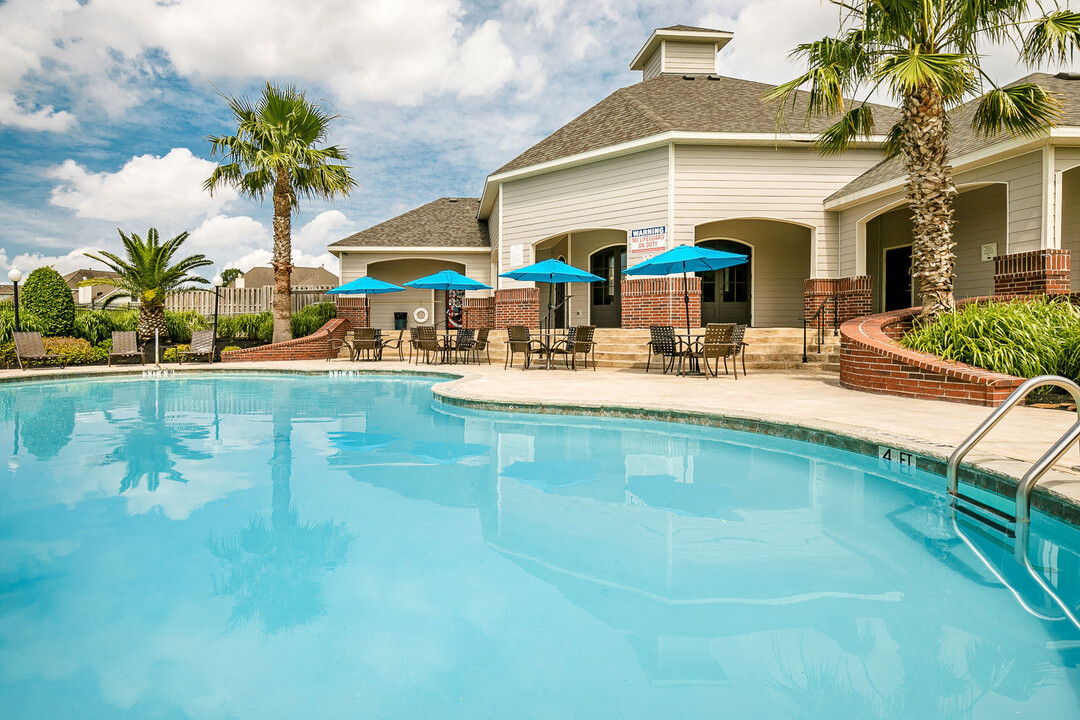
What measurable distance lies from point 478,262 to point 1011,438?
17155 mm

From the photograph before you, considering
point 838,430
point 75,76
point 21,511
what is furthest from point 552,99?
point 21,511

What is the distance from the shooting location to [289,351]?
16641mm

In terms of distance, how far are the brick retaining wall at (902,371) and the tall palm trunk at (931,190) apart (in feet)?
2.63

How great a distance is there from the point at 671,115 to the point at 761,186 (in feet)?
9.73

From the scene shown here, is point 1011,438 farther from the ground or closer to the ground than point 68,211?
closer to the ground

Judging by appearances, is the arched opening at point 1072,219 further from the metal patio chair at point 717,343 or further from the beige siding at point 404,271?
the beige siding at point 404,271

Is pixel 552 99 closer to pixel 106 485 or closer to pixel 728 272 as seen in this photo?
pixel 728 272

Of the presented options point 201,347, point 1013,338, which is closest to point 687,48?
point 1013,338

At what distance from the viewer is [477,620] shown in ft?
8.82

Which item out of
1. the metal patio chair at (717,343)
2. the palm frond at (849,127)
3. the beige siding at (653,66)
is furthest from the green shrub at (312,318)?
the palm frond at (849,127)

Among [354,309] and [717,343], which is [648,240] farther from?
[354,309]

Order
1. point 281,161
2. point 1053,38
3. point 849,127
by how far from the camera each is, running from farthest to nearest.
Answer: point 281,161
point 849,127
point 1053,38

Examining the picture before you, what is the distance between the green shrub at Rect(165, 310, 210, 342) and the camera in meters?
18.2

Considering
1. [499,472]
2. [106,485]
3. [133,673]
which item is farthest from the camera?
[499,472]
